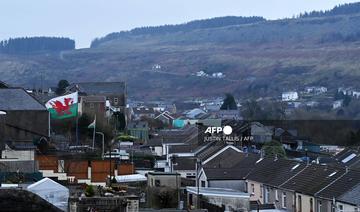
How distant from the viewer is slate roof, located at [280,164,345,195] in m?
31.1

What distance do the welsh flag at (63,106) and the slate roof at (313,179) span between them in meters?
14.2

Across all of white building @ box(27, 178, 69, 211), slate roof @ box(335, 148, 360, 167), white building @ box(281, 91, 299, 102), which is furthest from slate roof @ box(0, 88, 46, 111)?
white building @ box(281, 91, 299, 102)

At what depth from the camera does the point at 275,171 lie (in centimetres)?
3609

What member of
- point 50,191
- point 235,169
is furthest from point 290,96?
point 50,191

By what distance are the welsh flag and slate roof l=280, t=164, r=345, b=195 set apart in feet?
46.6

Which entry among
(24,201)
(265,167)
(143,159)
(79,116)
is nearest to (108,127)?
(79,116)

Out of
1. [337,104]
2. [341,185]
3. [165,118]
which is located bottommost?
[341,185]

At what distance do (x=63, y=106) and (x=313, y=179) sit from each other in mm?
16244

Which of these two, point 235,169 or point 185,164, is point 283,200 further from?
point 185,164

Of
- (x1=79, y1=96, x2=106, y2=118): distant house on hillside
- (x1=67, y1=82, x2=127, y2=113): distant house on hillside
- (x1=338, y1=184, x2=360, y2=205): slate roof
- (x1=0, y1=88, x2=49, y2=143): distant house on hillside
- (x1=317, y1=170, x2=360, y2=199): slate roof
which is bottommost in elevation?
(x1=338, y1=184, x2=360, y2=205): slate roof

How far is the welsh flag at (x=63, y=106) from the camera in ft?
149

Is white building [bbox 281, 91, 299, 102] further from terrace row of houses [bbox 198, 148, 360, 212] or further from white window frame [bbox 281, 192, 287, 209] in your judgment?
white window frame [bbox 281, 192, 287, 209]

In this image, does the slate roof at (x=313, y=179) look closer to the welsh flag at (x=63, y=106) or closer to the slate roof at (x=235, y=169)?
the slate roof at (x=235, y=169)

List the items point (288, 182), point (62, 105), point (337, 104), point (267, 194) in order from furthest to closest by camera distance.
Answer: point (337, 104)
point (62, 105)
point (267, 194)
point (288, 182)
